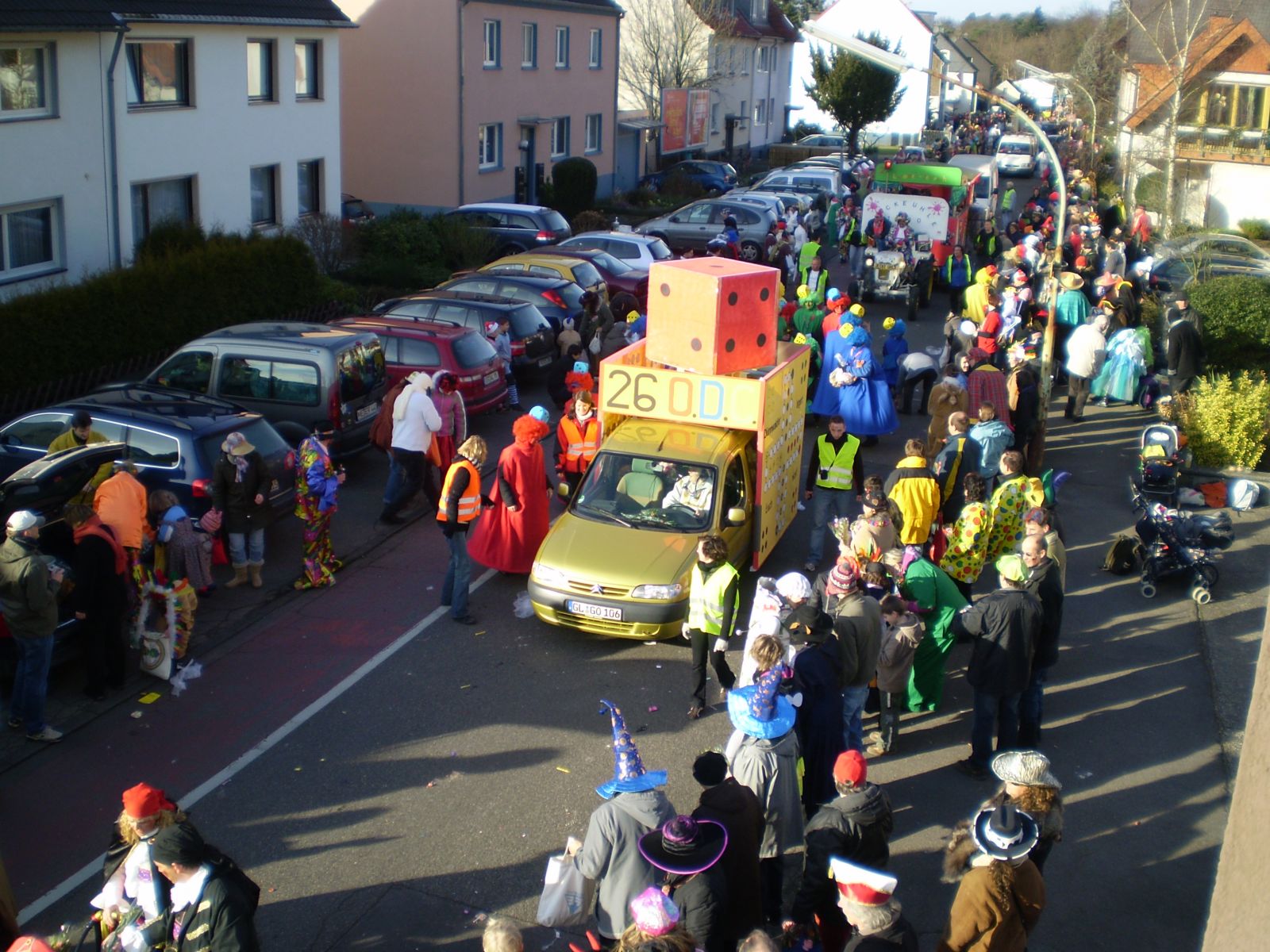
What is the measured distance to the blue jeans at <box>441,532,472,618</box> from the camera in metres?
10.6

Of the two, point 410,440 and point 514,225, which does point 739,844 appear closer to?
point 410,440

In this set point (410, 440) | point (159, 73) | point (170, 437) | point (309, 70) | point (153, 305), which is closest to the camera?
point (170, 437)

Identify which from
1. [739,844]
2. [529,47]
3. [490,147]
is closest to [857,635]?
[739,844]

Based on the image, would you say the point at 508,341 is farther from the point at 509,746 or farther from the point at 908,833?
the point at 908,833

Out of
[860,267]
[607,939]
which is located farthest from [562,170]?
[607,939]

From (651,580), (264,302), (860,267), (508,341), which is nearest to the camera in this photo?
(651,580)

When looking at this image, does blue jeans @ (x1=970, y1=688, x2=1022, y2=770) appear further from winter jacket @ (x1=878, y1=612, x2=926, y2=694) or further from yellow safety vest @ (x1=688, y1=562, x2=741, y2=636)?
yellow safety vest @ (x1=688, y1=562, x2=741, y2=636)

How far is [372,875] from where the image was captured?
23.8 ft

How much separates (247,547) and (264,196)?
1511cm

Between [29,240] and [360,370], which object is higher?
[29,240]

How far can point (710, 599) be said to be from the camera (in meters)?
8.76

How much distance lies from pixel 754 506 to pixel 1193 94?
1176 inches

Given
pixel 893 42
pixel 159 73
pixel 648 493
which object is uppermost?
pixel 893 42

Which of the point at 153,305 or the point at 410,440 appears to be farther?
the point at 153,305
